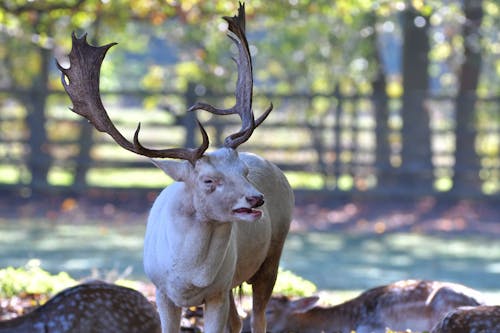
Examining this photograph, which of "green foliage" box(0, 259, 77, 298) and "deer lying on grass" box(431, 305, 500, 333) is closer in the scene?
"deer lying on grass" box(431, 305, 500, 333)

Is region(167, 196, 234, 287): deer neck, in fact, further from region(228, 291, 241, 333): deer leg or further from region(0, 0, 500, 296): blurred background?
region(0, 0, 500, 296): blurred background

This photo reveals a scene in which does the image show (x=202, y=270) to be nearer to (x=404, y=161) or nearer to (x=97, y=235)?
(x=97, y=235)

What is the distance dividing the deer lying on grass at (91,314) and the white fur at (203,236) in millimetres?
678

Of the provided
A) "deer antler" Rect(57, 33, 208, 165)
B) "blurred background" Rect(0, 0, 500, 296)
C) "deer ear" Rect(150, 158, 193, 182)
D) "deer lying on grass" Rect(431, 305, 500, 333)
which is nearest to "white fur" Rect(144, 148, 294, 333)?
"deer ear" Rect(150, 158, 193, 182)

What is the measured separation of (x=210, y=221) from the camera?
5004 millimetres

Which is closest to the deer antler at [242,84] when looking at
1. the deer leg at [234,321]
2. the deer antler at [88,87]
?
the deer antler at [88,87]

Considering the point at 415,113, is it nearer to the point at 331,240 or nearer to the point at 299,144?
the point at 299,144

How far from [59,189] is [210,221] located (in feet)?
39.8

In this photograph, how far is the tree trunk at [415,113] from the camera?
17.2 metres

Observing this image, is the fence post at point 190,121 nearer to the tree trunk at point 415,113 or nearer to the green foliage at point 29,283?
the tree trunk at point 415,113

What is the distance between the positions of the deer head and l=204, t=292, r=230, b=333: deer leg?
52cm

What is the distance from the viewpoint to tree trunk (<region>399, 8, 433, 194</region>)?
1722 cm

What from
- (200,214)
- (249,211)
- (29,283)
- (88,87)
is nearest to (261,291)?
(200,214)

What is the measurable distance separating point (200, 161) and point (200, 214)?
0.25 meters
